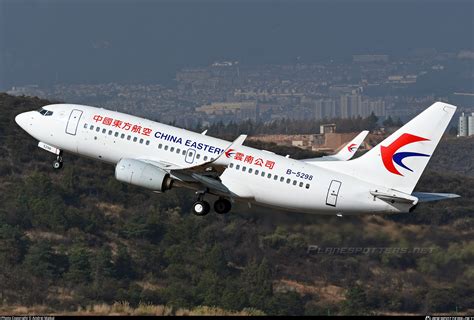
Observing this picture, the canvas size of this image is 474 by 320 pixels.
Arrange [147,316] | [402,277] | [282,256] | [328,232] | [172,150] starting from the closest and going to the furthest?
[147,316], [172,150], [328,232], [402,277], [282,256]

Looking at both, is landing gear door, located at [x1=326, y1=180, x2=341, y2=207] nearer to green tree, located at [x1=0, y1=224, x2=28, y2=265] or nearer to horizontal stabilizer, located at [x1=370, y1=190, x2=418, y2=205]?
horizontal stabilizer, located at [x1=370, y1=190, x2=418, y2=205]

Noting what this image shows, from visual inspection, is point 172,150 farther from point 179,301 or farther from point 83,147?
point 179,301

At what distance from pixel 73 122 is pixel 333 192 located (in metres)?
15.4

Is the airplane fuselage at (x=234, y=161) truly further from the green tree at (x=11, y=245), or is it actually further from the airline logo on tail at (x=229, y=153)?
the green tree at (x=11, y=245)

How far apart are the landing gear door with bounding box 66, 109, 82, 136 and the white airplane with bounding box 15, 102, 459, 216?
0.70 meters

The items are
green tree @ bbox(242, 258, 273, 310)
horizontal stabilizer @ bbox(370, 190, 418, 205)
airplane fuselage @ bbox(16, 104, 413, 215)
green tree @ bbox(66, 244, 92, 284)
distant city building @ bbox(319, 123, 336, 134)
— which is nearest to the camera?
horizontal stabilizer @ bbox(370, 190, 418, 205)

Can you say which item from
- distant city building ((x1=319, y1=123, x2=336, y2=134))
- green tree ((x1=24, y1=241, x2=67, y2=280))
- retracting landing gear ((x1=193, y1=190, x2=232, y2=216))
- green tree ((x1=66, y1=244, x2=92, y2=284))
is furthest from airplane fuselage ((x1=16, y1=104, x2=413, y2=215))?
distant city building ((x1=319, y1=123, x2=336, y2=134))

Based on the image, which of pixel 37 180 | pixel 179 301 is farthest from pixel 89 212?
pixel 179 301

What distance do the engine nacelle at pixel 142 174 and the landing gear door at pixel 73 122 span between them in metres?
4.67

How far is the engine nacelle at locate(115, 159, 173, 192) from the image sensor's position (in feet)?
196

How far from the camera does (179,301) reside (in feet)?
259

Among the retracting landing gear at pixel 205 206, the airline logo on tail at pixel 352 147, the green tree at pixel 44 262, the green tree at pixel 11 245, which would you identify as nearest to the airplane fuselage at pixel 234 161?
the retracting landing gear at pixel 205 206

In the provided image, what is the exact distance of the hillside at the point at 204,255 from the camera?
70.7 m

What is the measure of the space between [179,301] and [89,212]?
71.6 ft
